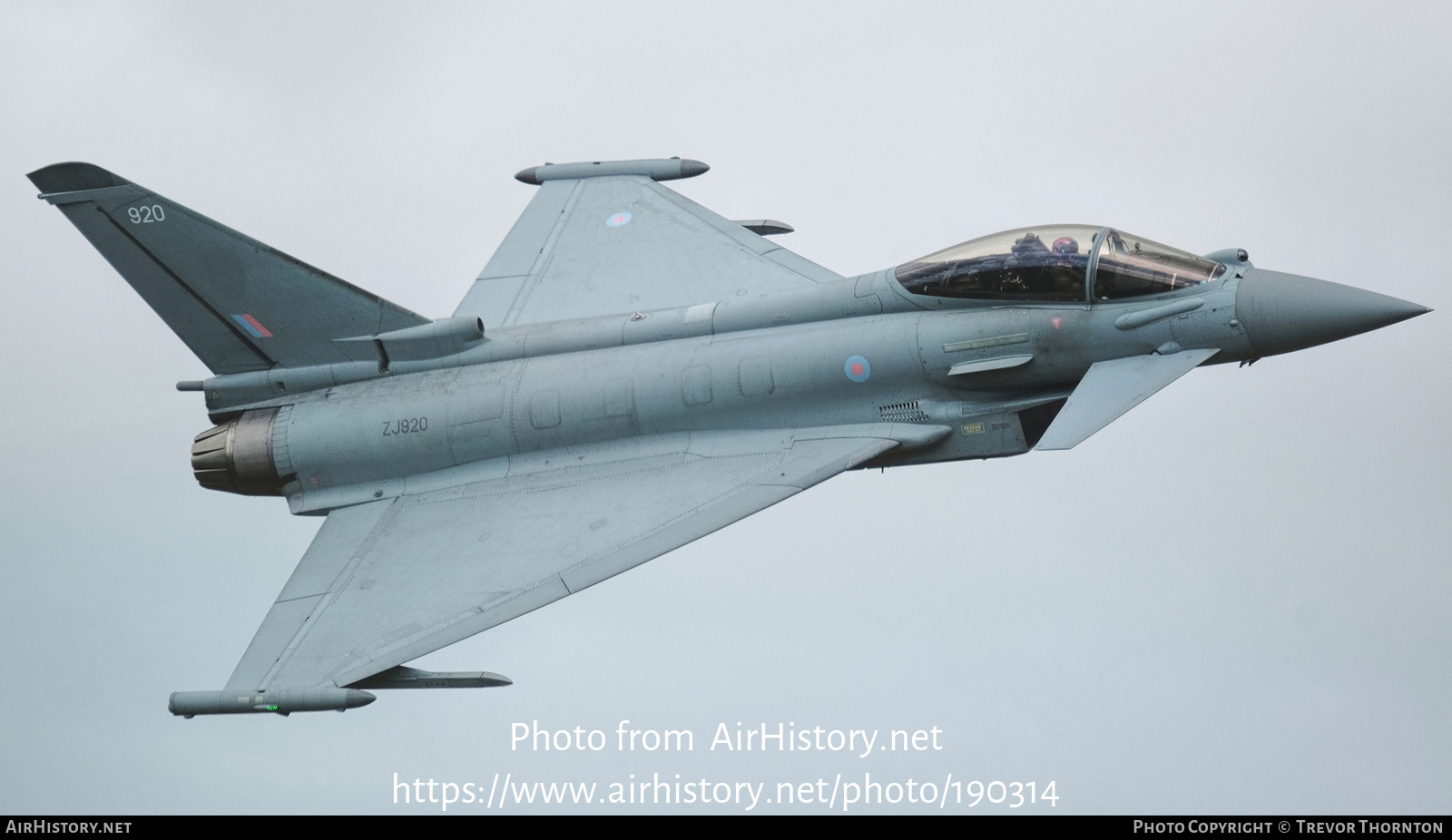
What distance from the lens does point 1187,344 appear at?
1812cm

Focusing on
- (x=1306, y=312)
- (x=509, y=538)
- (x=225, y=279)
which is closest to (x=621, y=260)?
(x=225, y=279)

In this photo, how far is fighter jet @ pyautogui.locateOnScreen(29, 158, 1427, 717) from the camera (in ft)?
59.5

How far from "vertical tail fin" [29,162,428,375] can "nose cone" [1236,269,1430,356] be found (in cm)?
875

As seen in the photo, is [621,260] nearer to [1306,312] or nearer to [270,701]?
[270,701]

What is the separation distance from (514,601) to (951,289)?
→ 5254 millimetres

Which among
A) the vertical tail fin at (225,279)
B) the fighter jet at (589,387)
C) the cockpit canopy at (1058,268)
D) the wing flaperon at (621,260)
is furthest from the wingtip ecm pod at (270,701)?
the cockpit canopy at (1058,268)

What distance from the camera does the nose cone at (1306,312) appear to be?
17766 millimetres

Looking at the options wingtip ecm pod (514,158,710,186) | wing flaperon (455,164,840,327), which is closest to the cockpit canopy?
wing flaperon (455,164,840,327)

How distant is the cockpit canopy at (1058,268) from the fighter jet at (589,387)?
0.03 metres

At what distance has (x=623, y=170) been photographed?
24.5 m

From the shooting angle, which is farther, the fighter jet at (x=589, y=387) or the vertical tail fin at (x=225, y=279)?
the vertical tail fin at (x=225, y=279)

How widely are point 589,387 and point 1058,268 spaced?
193 inches

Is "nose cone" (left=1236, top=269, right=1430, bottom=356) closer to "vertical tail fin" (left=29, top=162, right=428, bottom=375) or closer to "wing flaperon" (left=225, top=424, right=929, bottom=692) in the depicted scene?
"wing flaperon" (left=225, top=424, right=929, bottom=692)

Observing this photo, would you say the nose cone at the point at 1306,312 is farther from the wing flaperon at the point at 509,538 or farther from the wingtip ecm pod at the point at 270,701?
the wingtip ecm pod at the point at 270,701
